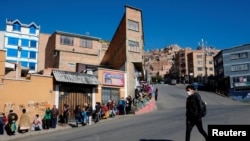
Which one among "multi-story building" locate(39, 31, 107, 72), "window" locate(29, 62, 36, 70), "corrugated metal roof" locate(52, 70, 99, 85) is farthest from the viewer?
"window" locate(29, 62, 36, 70)

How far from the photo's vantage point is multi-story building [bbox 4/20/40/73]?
65438mm

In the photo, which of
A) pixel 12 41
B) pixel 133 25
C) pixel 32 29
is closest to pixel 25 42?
pixel 12 41

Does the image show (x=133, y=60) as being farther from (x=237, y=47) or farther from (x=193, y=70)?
(x=193, y=70)

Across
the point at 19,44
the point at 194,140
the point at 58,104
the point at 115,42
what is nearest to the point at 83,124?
the point at 58,104

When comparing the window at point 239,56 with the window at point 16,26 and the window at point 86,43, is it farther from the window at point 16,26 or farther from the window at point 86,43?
the window at point 16,26

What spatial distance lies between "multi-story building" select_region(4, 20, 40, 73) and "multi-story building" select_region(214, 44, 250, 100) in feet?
131

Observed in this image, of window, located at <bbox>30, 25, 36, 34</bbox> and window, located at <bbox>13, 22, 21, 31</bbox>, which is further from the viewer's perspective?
window, located at <bbox>30, 25, 36, 34</bbox>

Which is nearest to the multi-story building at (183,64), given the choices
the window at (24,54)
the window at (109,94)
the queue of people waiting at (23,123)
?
the window at (24,54)

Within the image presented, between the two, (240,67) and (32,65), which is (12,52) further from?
(240,67)

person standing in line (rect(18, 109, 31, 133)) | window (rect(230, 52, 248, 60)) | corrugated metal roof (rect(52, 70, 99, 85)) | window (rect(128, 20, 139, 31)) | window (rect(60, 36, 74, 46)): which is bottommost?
person standing in line (rect(18, 109, 31, 133))

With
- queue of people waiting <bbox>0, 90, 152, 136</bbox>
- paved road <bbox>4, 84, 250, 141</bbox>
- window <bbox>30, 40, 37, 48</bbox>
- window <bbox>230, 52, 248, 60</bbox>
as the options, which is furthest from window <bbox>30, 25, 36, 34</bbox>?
paved road <bbox>4, 84, 250, 141</bbox>

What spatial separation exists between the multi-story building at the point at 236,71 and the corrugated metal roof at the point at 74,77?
4197 cm

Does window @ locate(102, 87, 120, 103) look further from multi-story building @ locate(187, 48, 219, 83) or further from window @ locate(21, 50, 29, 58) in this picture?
multi-story building @ locate(187, 48, 219, 83)

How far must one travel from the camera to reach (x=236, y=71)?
2714 inches
